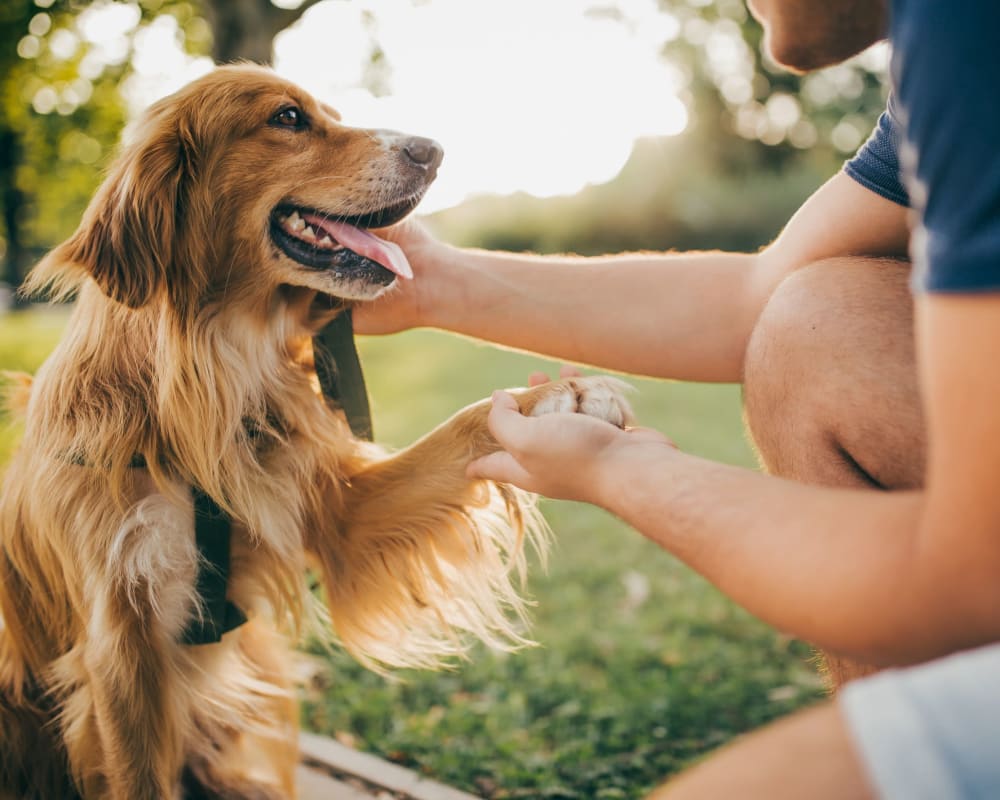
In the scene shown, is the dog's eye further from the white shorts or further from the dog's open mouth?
the white shorts

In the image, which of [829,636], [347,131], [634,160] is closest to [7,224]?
[634,160]

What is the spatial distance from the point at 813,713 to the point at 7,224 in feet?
121

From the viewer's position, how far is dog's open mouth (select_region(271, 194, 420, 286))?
2336 mm

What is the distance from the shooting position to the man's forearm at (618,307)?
229cm

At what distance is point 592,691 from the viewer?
324 centimetres

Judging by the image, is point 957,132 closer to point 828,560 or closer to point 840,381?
point 828,560

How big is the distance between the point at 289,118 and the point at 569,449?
5.04ft

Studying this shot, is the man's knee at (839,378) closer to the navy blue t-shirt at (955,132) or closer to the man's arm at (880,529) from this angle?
the man's arm at (880,529)

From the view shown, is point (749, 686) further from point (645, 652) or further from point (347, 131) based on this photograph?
point (347, 131)

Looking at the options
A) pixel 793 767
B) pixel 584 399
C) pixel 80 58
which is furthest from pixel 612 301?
pixel 80 58

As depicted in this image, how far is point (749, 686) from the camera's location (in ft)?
10.7

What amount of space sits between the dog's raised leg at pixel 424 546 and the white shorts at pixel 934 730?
1.37 m

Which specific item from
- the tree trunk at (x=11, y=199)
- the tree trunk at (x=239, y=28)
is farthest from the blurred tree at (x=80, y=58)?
the tree trunk at (x=11, y=199)

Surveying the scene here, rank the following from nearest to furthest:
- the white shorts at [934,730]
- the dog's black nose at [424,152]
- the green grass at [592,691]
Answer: the white shorts at [934,730] < the dog's black nose at [424,152] < the green grass at [592,691]
